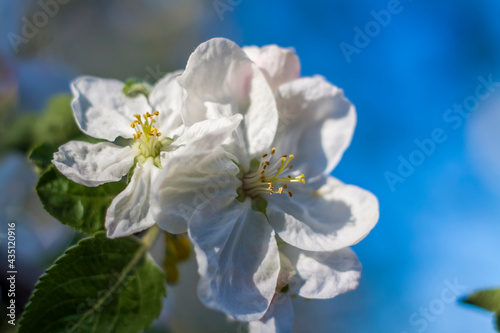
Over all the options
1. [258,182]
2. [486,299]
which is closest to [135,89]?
[258,182]

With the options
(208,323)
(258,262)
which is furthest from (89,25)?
(258,262)

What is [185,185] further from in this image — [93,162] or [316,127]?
[316,127]

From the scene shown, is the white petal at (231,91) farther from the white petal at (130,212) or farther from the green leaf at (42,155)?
the green leaf at (42,155)

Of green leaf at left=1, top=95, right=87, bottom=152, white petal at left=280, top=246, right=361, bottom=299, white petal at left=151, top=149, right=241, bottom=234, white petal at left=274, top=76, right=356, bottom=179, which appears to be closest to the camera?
white petal at left=151, top=149, right=241, bottom=234

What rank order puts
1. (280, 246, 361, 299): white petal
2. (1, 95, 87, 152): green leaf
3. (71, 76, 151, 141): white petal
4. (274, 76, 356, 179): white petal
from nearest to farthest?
(280, 246, 361, 299): white petal
(71, 76, 151, 141): white petal
(274, 76, 356, 179): white petal
(1, 95, 87, 152): green leaf

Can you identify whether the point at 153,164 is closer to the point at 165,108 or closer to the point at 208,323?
the point at 165,108

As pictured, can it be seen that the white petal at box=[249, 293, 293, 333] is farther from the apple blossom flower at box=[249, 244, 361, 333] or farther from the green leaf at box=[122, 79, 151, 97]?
the green leaf at box=[122, 79, 151, 97]

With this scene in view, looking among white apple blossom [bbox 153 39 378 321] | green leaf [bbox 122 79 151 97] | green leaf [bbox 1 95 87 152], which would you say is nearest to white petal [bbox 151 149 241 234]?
white apple blossom [bbox 153 39 378 321]
